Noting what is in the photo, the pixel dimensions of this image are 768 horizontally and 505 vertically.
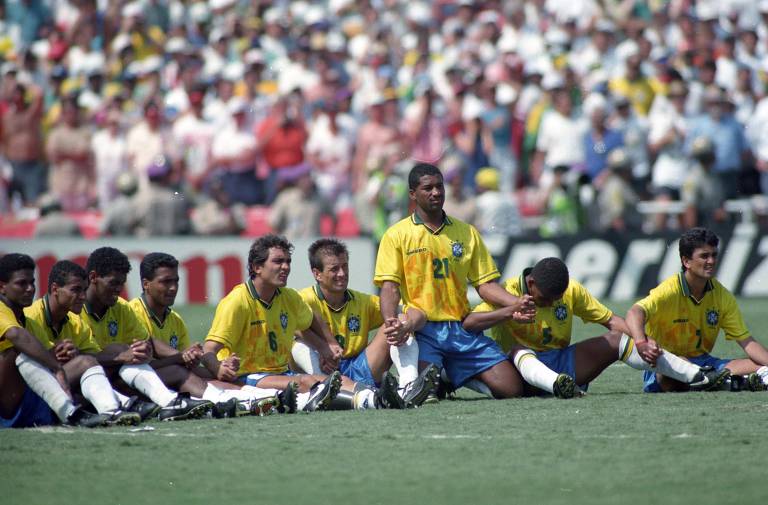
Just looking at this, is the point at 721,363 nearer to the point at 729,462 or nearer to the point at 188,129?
the point at 729,462

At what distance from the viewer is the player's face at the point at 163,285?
9070 millimetres

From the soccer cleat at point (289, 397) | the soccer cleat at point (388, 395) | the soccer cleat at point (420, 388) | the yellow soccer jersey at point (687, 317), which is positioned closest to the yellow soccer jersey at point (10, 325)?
the soccer cleat at point (289, 397)

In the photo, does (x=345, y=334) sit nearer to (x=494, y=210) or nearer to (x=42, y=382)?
(x=42, y=382)

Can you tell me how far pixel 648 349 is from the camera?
30.2ft

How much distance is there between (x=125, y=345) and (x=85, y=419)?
730mm

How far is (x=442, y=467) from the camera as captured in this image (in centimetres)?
666

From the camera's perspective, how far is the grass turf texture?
6.10 metres

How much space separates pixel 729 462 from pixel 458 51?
47.0 feet

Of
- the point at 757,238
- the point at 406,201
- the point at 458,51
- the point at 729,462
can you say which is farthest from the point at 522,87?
the point at 729,462

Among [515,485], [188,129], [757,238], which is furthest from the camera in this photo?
[188,129]

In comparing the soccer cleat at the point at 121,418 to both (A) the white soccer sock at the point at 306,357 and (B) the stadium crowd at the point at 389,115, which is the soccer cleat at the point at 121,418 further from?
(B) the stadium crowd at the point at 389,115

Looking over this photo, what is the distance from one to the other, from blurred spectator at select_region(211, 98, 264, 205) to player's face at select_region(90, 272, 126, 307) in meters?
9.61

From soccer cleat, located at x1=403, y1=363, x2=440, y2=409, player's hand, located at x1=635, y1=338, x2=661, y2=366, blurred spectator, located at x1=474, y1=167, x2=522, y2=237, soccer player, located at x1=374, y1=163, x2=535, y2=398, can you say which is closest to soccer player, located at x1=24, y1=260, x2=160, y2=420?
soccer cleat, located at x1=403, y1=363, x2=440, y2=409

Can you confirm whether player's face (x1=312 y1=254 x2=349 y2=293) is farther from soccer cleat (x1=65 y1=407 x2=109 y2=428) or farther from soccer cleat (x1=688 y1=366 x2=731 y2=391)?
soccer cleat (x1=688 y1=366 x2=731 y2=391)
